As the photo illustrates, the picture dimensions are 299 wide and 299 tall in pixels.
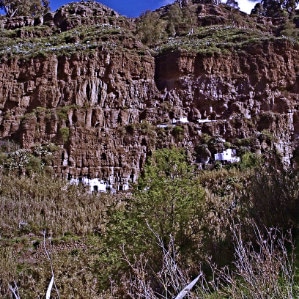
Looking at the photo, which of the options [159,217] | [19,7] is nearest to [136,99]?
[159,217]

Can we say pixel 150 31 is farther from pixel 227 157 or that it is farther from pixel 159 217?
pixel 159 217

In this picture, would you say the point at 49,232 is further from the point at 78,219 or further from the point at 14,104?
the point at 14,104

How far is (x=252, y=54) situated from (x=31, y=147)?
2072 centimetres

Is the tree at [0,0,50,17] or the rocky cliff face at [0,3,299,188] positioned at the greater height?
the tree at [0,0,50,17]

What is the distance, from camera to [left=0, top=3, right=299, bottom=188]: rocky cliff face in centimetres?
3033

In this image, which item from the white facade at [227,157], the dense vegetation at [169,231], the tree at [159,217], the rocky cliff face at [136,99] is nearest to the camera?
the dense vegetation at [169,231]

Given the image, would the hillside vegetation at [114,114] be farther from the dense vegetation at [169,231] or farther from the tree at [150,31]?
the dense vegetation at [169,231]

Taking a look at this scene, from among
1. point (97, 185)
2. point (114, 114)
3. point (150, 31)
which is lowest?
point (97, 185)

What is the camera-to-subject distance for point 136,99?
34.3m

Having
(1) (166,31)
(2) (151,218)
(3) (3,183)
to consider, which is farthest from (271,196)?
(1) (166,31)

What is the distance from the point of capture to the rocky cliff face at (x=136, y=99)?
30.3 m

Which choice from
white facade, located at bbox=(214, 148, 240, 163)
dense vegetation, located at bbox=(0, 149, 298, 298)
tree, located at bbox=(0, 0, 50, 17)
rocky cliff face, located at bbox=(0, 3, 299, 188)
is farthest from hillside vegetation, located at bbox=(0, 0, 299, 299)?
tree, located at bbox=(0, 0, 50, 17)

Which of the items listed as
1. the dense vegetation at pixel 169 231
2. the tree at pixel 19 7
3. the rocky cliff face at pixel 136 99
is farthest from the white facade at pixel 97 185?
the tree at pixel 19 7

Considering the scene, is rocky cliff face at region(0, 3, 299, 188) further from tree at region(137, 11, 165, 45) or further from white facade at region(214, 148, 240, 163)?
tree at region(137, 11, 165, 45)
